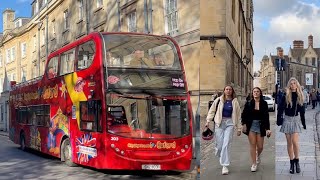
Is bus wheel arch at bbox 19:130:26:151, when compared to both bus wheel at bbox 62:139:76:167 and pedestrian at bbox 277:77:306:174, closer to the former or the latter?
bus wheel at bbox 62:139:76:167

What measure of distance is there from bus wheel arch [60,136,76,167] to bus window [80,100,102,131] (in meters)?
1.44

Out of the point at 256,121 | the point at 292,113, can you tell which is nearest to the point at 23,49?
the point at 256,121

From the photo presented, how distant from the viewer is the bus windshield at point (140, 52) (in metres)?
10.7

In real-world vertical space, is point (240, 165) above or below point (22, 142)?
above

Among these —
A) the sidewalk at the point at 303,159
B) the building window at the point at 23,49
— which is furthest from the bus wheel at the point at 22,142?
the building window at the point at 23,49

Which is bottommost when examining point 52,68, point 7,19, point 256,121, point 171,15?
point 256,121

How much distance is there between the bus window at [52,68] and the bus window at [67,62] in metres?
0.55

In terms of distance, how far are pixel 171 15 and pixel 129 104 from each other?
1176cm

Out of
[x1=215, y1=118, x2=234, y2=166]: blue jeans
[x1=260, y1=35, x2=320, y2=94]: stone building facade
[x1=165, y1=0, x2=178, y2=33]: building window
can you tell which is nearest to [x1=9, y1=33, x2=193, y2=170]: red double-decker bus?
[x1=215, y1=118, x2=234, y2=166]: blue jeans

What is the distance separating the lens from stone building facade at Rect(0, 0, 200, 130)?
19484 mm

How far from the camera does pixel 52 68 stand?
47.2 feet

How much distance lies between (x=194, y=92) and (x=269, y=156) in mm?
8096

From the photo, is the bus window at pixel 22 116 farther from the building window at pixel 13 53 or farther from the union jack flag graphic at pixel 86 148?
the building window at pixel 13 53

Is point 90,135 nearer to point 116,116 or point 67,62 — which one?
point 116,116
